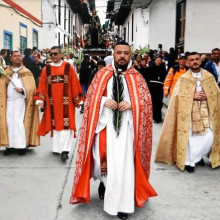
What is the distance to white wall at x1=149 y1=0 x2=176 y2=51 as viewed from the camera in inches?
592

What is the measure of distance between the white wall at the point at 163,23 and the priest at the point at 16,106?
32.2 feet

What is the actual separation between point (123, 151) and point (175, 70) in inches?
203

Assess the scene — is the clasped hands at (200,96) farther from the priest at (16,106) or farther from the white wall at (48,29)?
the white wall at (48,29)

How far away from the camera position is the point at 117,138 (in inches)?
142

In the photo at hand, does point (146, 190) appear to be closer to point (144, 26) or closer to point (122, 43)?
point (122, 43)

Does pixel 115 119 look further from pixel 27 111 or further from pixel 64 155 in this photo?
pixel 27 111

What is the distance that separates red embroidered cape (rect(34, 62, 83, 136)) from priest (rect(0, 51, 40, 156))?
43 cm

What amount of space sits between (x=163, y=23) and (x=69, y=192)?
1295 centimetres

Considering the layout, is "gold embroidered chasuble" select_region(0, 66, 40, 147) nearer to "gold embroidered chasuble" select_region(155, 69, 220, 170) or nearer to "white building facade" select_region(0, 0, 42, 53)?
"gold embroidered chasuble" select_region(155, 69, 220, 170)

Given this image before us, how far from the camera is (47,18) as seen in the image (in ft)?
86.5

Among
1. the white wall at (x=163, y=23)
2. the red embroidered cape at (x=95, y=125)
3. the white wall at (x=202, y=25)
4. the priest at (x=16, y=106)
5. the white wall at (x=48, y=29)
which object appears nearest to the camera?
the red embroidered cape at (x=95, y=125)

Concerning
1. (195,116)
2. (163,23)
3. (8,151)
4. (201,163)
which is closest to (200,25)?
(163,23)


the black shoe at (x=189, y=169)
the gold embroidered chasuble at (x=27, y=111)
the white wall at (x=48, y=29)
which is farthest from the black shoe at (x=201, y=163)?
the white wall at (x=48, y=29)

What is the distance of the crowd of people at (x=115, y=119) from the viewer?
3.62 metres
